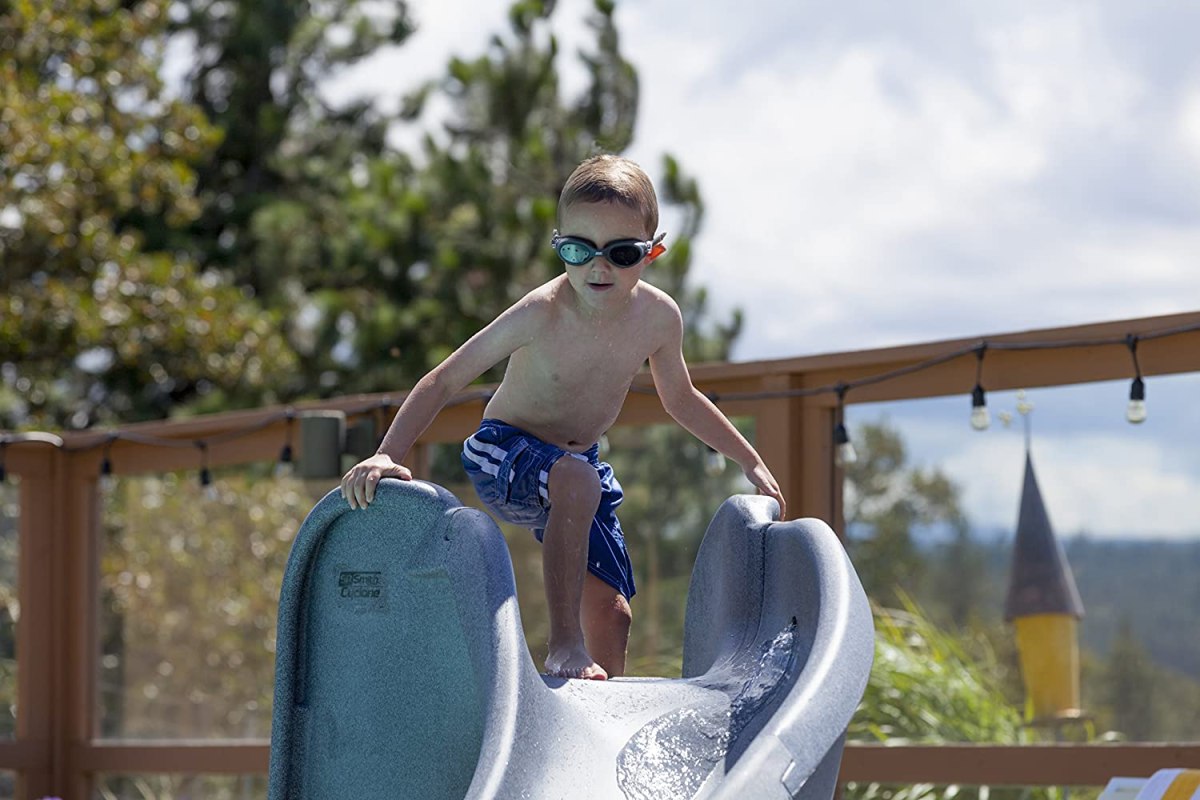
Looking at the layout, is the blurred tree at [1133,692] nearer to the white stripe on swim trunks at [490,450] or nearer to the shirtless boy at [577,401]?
the shirtless boy at [577,401]

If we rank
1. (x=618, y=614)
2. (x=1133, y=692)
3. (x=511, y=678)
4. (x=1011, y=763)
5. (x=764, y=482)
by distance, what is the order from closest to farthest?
(x=511, y=678) < (x=618, y=614) < (x=764, y=482) < (x=1011, y=763) < (x=1133, y=692)

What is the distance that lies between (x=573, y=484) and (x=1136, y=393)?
2.20m

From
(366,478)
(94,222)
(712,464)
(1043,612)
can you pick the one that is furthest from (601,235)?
(94,222)

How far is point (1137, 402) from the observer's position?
4.45 m

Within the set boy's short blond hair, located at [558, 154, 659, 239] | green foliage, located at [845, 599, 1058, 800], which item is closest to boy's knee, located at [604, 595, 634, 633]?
boy's short blond hair, located at [558, 154, 659, 239]

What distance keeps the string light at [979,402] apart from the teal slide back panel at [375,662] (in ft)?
7.71

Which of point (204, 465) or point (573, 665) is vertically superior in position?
point (204, 465)

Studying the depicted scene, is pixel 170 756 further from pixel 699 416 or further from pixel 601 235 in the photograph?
pixel 601 235

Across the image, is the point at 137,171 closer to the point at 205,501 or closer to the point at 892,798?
the point at 205,501

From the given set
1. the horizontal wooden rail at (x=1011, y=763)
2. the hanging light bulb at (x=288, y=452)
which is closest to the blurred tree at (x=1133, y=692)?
the horizontal wooden rail at (x=1011, y=763)

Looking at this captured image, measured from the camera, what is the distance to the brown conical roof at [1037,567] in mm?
5570

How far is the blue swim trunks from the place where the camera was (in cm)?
289

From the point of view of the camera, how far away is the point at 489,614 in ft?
8.38

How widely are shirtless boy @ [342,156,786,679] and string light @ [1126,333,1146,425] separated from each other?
5.56ft
